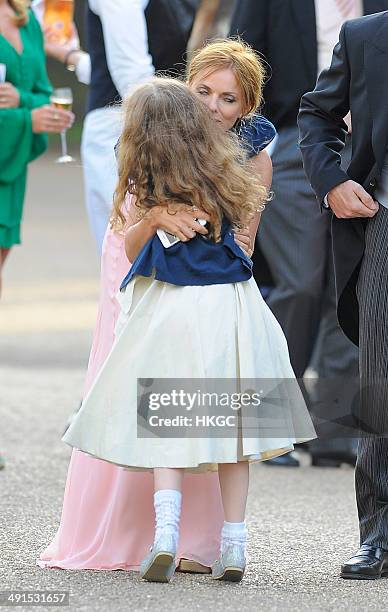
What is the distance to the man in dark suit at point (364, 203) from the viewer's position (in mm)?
4234

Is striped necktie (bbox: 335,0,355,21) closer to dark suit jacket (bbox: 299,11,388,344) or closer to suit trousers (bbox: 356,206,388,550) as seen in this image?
dark suit jacket (bbox: 299,11,388,344)

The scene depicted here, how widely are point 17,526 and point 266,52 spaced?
2.42 meters

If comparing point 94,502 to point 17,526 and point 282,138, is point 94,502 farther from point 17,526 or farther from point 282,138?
point 282,138

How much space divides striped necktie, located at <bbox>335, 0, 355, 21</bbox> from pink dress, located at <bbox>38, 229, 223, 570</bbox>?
2269 mm

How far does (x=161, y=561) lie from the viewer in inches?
152

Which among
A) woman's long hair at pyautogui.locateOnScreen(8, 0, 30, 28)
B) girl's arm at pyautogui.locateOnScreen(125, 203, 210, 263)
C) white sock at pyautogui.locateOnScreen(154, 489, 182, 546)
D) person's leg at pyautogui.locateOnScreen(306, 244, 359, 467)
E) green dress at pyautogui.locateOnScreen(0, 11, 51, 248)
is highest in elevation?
woman's long hair at pyautogui.locateOnScreen(8, 0, 30, 28)

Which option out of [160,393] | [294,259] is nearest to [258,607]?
[160,393]

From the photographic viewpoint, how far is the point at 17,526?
4898mm

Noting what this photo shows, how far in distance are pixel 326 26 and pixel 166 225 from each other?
2.42 metres

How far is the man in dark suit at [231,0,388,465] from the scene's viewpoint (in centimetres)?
621

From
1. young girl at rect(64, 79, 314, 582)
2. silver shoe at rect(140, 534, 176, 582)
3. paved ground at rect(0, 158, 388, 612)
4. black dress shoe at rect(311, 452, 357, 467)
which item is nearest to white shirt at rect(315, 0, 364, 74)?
black dress shoe at rect(311, 452, 357, 467)

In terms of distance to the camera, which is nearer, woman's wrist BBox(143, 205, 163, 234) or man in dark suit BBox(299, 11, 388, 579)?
woman's wrist BBox(143, 205, 163, 234)

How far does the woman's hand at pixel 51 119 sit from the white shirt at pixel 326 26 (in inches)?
40.9

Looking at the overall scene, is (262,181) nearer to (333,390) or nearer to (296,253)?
(296,253)
